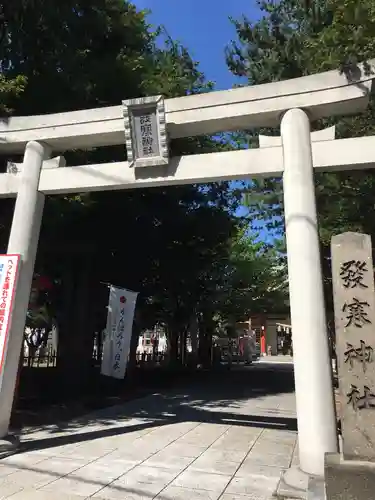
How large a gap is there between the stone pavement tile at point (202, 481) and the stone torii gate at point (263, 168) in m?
0.76

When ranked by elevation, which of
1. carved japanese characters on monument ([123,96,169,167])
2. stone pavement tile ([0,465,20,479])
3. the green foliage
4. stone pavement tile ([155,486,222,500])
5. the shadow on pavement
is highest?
the green foliage

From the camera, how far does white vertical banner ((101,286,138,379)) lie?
959 centimetres

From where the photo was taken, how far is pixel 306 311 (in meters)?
5.62

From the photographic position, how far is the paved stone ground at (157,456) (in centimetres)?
485

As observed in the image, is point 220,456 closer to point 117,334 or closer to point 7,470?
point 7,470

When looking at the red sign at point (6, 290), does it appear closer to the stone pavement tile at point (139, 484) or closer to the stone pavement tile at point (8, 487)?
the stone pavement tile at point (8, 487)

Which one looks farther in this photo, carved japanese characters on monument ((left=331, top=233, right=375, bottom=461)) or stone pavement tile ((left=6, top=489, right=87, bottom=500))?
stone pavement tile ((left=6, top=489, right=87, bottom=500))

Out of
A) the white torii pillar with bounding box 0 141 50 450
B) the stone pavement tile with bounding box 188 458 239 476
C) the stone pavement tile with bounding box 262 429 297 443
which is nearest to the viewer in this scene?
the stone pavement tile with bounding box 188 458 239 476

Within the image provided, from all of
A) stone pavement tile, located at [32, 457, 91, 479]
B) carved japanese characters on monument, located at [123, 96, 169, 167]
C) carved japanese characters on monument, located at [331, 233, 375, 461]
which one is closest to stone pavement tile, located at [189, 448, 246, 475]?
stone pavement tile, located at [32, 457, 91, 479]

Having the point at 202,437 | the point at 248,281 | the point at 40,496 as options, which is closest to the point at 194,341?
the point at 248,281

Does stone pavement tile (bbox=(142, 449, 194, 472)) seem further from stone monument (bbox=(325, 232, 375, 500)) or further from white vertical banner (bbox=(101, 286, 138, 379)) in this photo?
white vertical banner (bbox=(101, 286, 138, 379))

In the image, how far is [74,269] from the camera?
570 inches

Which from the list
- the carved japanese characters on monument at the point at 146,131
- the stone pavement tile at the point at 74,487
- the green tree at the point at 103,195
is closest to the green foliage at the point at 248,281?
the green tree at the point at 103,195

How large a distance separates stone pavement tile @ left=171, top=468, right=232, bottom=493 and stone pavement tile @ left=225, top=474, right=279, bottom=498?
10 cm
